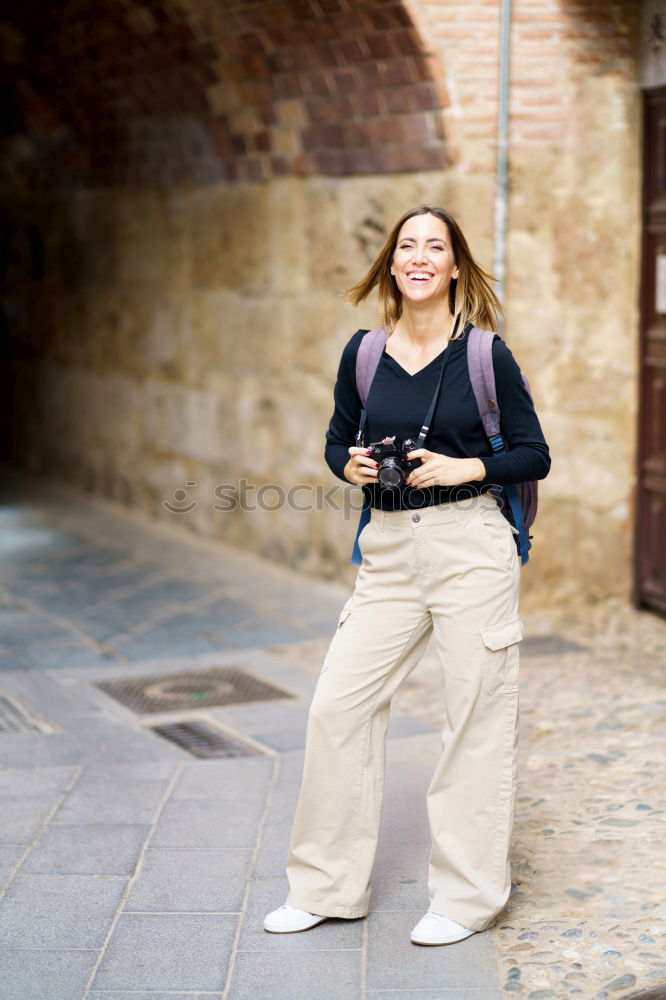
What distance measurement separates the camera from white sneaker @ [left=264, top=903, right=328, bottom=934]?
124 inches

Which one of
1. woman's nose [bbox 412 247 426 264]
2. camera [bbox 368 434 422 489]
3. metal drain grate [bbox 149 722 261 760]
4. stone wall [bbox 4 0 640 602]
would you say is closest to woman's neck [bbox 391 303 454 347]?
woman's nose [bbox 412 247 426 264]

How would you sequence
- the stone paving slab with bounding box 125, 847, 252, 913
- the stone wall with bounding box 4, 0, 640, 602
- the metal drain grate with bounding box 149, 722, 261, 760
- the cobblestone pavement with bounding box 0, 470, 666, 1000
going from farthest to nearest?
the stone wall with bounding box 4, 0, 640, 602, the metal drain grate with bounding box 149, 722, 261, 760, the stone paving slab with bounding box 125, 847, 252, 913, the cobblestone pavement with bounding box 0, 470, 666, 1000

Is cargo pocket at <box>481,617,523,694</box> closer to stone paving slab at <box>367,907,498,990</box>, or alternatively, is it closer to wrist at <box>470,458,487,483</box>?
wrist at <box>470,458,487,483</box>

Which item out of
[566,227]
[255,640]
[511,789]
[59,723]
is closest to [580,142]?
[566,227]

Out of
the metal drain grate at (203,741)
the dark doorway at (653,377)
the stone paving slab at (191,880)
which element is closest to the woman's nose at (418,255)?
the stone paving slab at (191,880)

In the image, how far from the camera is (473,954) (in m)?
3.05

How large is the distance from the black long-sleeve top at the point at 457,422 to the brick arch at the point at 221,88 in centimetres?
309

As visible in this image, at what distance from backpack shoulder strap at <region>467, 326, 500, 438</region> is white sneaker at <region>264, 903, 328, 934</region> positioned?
118 centimetres

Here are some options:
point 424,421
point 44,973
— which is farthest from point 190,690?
point 424,421

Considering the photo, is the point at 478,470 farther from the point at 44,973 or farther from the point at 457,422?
the point at 44,973

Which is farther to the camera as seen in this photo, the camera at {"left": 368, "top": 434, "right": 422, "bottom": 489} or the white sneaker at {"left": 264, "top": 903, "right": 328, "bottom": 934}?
the white sneaker at {"left": 264, "top": 903, "right": 328, "bottom": 934}

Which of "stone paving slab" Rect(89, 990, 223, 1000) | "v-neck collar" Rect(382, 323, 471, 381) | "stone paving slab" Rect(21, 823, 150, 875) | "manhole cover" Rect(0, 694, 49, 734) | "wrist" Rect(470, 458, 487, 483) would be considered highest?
"v-neck collar" Rect(382, 323, 471, 381)

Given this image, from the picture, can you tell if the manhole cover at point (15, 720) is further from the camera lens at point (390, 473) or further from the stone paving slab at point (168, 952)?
the camera lens at point (390, 473)

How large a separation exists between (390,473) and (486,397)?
11.4 inches
